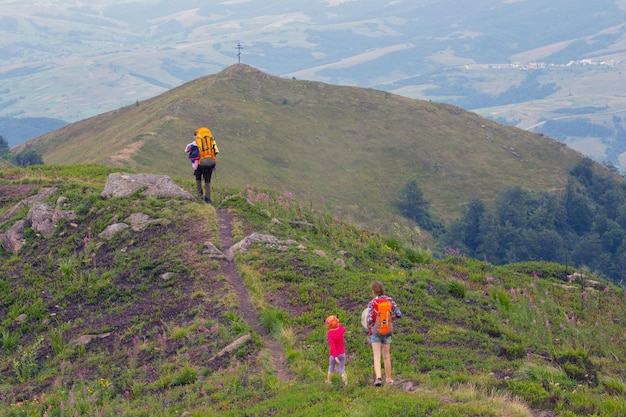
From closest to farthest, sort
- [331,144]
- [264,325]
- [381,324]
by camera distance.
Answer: [381,324] < [264,325] < [331,144]

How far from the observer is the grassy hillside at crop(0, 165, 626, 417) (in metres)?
10.6

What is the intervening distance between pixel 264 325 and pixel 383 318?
3.83 metres

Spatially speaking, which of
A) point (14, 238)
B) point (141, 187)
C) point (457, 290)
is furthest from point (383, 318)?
point (14, 238)

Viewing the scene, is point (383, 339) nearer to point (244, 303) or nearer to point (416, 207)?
point (244, 303)

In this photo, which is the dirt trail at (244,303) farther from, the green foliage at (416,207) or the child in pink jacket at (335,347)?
the green foliage at (416,207)

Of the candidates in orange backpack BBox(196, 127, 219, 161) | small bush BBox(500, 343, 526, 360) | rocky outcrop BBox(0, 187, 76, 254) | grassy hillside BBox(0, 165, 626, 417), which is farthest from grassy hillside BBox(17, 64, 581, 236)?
small bush BBox(500, 343, 526, 360)

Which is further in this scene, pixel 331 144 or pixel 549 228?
pixel 331 144

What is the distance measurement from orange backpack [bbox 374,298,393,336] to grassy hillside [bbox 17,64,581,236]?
192 ft

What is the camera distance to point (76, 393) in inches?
464

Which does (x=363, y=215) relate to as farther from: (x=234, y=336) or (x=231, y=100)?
(x=234, y=336)

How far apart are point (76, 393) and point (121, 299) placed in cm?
431

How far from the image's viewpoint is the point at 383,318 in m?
11.0

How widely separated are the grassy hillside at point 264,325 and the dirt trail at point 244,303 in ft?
0.19

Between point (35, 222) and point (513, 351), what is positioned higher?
point (35, 222)
